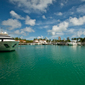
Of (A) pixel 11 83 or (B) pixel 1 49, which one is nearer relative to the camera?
(A) pixel 11 83

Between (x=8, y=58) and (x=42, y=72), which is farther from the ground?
(x=8, y=58)

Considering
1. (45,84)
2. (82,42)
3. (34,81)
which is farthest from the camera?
(82,42)

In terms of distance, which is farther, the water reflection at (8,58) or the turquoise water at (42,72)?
the water reflection at (8,58)

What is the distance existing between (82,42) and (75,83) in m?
166

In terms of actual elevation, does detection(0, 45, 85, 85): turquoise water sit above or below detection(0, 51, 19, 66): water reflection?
below

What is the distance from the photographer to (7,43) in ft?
92.9

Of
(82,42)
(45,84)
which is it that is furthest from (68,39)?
(45,84)

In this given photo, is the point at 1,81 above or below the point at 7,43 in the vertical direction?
below

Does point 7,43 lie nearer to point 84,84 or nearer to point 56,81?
point 56,81

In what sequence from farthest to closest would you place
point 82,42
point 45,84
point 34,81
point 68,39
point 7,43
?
1. point 68,39
2. point 82,42
3. point 7,43
4. point 34,81
5. point 45,84

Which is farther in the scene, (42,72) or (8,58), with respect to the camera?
(8,58)

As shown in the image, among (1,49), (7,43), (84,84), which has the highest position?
(7,43)

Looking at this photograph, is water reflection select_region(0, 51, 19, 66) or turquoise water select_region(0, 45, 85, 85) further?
water reflection select_region(0, 51, 19, 66)

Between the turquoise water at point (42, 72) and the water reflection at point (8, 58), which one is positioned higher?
the water reflection at point (8, 58)
